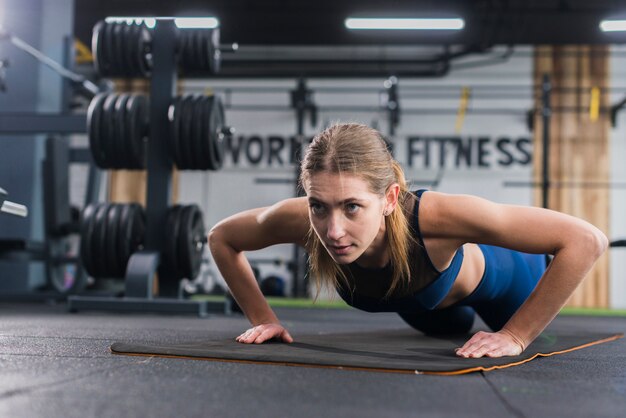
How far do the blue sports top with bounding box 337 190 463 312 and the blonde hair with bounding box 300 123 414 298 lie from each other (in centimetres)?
2

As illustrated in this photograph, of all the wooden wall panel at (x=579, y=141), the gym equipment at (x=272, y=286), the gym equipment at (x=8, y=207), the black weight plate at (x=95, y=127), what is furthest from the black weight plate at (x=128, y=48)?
the wooden wall panel at (x=579, y=141)

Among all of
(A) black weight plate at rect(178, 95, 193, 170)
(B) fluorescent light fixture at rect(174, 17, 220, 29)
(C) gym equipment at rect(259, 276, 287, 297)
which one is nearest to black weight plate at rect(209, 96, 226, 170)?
(A) black weight plate at rect(178, 95, 193, 170)

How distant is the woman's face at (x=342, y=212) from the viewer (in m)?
1.48

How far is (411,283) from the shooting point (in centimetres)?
179

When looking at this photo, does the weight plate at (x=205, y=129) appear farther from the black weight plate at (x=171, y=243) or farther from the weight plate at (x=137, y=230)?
the weight plate at (x=137, y=230)

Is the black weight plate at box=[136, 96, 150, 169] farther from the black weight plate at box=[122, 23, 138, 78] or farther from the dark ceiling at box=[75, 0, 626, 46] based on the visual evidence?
the dark ceiling at box=[75, 0, 626, 46]

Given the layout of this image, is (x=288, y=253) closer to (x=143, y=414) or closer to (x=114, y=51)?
(x=114, y=51)

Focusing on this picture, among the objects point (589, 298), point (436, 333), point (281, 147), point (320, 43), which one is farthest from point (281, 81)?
point (436, 333)

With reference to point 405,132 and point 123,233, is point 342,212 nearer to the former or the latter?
point 123,233

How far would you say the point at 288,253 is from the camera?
7.64m

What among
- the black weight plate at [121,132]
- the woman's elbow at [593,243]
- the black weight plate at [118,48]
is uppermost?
the black weight plate at [118,48]

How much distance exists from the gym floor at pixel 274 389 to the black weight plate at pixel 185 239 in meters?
1.76

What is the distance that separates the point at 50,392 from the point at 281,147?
22.4ft

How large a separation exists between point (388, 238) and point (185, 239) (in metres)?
2.05
